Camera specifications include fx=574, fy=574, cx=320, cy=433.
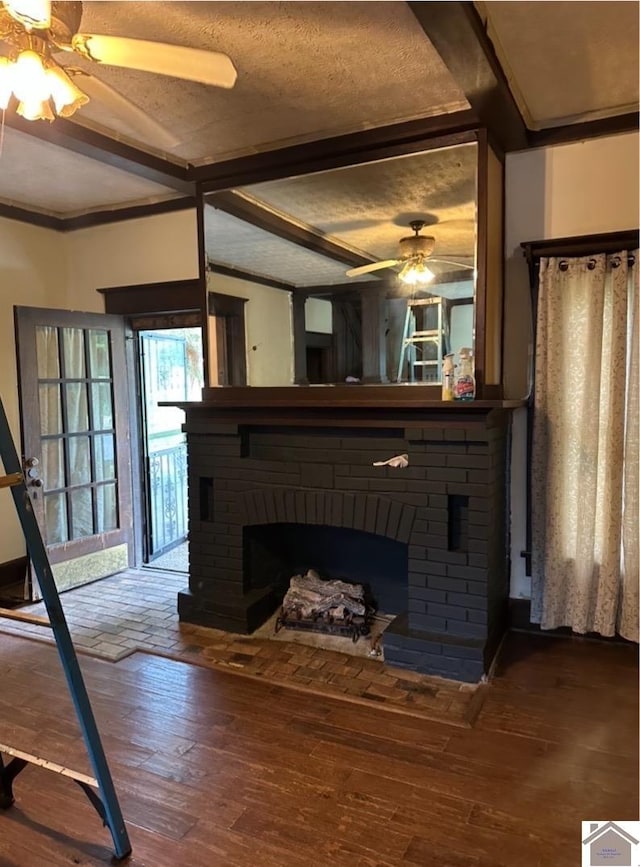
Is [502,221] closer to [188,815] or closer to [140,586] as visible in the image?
[188,815]

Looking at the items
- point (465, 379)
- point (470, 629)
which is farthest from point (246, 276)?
point (470, 629)

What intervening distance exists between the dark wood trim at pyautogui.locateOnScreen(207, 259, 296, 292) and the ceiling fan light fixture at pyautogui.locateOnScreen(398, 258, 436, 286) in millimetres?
590

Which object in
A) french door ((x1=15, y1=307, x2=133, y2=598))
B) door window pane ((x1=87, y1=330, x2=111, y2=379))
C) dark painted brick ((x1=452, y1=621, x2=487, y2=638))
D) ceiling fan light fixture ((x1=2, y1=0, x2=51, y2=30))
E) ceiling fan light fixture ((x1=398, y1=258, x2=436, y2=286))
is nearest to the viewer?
ceiling fan light fixture ((x1=2, y1=0, x2=51, y2=30))

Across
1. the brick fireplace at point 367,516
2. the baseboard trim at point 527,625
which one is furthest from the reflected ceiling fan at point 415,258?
the baseboard trim at point 527,625

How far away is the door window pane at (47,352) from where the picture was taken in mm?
3686

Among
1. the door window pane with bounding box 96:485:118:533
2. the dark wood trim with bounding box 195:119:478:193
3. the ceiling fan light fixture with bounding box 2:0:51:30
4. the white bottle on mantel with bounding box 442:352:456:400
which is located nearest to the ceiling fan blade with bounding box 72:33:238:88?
the ceiling fan light fixture with bounding box 2:0:51:30

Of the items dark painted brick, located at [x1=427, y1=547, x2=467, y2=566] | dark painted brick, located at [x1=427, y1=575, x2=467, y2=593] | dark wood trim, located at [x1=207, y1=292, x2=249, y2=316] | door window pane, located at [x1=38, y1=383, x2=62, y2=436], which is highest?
dark wood trim, located at [x1=207, y1=292, x2=249, y2=316]

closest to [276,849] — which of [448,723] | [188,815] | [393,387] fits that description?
[188,815]

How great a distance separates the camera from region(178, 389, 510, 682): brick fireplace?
263 cm

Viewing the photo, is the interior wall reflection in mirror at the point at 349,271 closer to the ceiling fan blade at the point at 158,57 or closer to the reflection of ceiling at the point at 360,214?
the reflection of ceiling at the point at 360,214

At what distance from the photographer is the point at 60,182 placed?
345cm

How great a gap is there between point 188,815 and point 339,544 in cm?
174

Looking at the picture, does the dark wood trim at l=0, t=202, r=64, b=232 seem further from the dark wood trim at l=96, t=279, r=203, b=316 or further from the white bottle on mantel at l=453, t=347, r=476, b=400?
the white bottle on mantel at l=453, t=347, r=476, b=400

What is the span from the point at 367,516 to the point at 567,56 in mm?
2097
